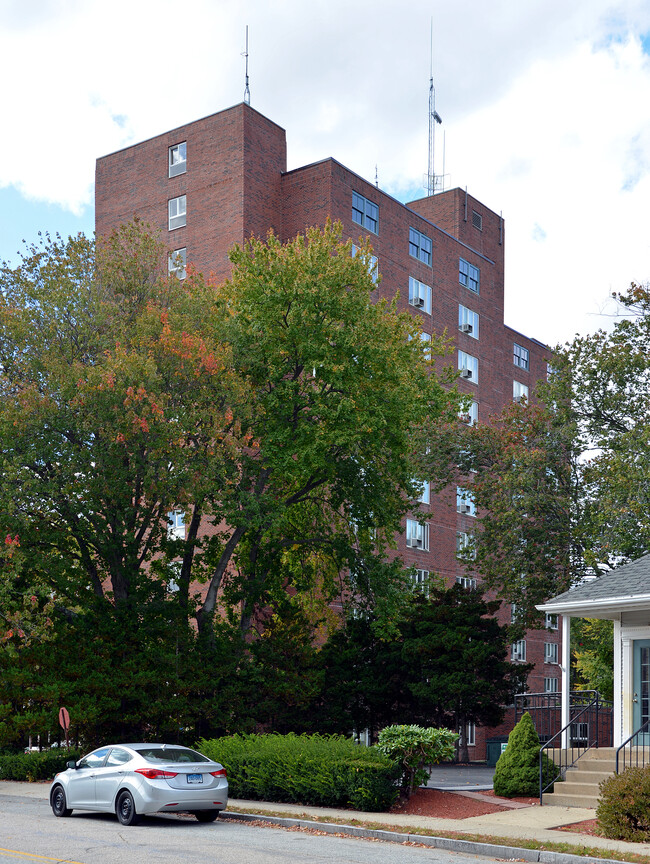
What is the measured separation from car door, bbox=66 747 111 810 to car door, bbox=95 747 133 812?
0.36 feet

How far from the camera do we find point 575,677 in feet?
215

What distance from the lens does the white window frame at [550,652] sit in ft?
207

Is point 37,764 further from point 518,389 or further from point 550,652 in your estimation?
point 550,652

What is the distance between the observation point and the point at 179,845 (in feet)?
42.6

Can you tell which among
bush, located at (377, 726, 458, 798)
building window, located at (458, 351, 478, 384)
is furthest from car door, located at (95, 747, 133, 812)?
building window, located at (458, 351, 478, 384)

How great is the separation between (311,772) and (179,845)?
5.01 metres

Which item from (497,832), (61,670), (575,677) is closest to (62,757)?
(61,670)

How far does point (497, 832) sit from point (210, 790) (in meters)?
4.48

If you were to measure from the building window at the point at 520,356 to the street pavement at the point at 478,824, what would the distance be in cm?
4680

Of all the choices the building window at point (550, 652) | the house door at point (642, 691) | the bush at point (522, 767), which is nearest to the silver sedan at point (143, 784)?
the bush at point (522, 767)

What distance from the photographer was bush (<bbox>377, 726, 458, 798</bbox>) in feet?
58.4

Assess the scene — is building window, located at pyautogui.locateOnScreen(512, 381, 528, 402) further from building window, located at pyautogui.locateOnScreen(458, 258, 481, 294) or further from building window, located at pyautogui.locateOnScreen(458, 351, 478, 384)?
building window, located at pyautogui.locateOnScreen(458, 258, 481, 294)

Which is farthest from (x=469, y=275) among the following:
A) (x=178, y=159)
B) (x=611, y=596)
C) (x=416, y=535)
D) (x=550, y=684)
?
(x=611, y=596)

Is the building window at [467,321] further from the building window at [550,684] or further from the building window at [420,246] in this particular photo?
the building window at [550,684]
